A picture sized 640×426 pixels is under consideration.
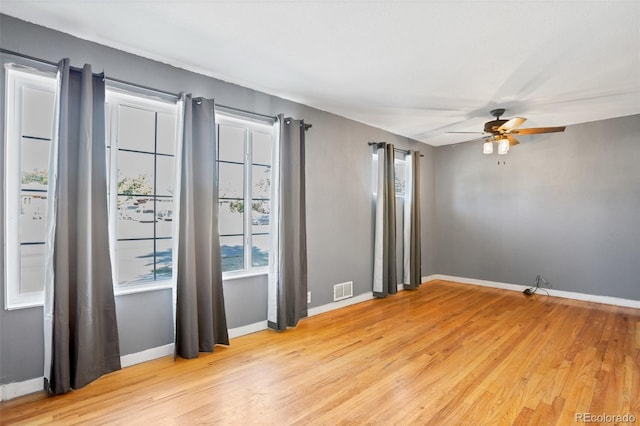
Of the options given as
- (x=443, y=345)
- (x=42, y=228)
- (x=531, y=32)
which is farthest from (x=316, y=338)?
(x=531, y=32)

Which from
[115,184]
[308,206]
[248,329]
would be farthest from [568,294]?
[115,184]

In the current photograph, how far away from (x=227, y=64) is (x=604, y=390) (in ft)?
13.0

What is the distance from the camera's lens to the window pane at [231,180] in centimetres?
340

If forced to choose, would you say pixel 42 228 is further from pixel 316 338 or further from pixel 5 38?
pixel 316 338

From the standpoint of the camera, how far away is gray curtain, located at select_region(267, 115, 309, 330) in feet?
11.6

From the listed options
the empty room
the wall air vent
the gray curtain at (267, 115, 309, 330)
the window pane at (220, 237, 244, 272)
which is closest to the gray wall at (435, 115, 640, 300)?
the empty room

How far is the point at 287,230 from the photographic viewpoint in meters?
3.63

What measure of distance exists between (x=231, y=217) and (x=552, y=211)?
485 centimetres

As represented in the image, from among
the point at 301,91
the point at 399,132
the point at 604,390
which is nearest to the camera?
the point at 604,390

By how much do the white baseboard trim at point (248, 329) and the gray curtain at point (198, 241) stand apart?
24 centimetres

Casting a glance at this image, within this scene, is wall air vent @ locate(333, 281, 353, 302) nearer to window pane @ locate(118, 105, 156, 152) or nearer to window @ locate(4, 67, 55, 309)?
window pane @ locate(118, 105, 156, 152)

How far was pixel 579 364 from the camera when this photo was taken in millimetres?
2719

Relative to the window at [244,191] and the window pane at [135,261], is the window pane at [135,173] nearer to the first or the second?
the window pane at [135,261]

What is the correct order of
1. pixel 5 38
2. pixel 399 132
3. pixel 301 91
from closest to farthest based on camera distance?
1. pixel 5 38
2. pixel 301 91
3. pixel 399 132
